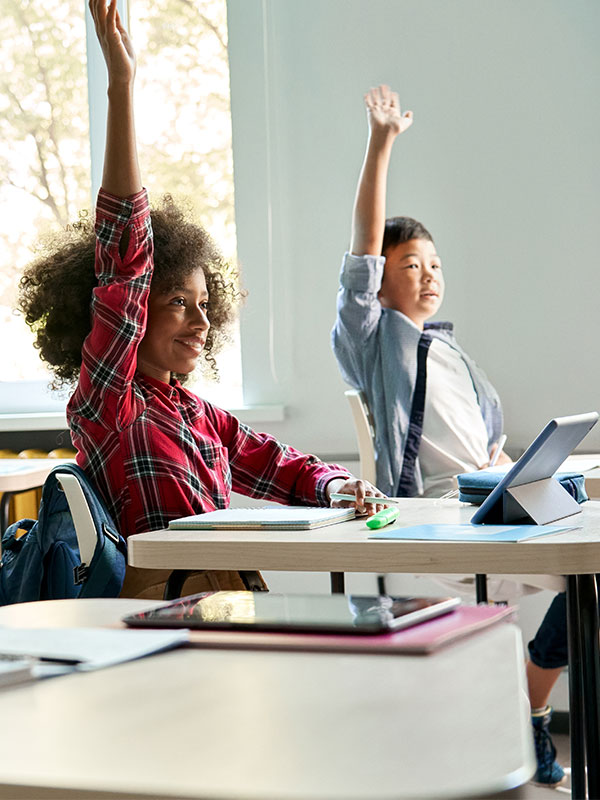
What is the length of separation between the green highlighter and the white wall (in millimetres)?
1818

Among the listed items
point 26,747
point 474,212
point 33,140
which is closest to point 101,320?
point 26,747

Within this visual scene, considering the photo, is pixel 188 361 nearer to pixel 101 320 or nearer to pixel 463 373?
pixel 101 320

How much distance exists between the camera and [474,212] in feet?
11.0

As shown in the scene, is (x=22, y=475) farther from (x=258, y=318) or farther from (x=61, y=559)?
(x=61, y=559)

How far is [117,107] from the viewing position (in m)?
1.68

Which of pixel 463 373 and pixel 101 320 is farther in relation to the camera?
pixel 463 373

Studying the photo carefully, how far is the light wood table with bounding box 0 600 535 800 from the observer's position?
418 millimetres

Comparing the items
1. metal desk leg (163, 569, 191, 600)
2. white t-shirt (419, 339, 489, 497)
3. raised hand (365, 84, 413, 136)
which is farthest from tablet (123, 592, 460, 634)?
raised hand (365, 84, 413, 136)

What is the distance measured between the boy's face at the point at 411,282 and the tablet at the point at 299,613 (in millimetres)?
2085

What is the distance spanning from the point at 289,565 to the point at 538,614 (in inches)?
82.3

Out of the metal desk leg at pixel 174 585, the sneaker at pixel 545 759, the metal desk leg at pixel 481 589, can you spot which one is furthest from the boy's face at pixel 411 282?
the metal desk leg at pixel 174 585

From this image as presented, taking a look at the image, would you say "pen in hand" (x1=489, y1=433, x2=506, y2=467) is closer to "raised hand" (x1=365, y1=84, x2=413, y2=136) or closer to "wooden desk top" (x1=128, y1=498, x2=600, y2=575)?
"raised hand" (x1=365, y1=84, x2=413, y2=136)

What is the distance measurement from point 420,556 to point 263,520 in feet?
0.97

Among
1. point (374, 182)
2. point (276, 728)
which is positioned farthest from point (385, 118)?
point (276, 728)
